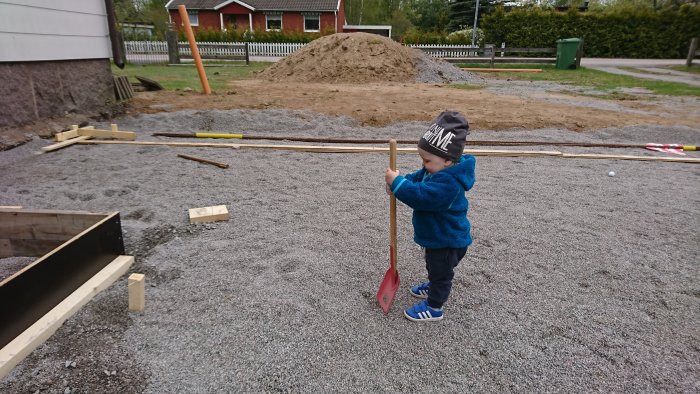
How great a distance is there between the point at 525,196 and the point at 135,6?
5970 cm

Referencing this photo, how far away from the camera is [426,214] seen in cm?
266

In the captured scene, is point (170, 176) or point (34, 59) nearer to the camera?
point (170, 176)

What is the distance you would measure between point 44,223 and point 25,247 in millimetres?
267

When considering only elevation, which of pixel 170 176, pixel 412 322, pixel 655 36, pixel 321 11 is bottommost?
pixel 412 322

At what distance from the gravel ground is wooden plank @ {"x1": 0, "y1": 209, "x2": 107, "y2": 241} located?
524mm

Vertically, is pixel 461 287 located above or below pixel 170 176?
below

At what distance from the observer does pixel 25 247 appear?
3211mm

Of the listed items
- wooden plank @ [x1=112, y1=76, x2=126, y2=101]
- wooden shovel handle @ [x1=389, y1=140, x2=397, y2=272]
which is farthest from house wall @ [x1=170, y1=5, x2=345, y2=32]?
wooden shovel handle @ [x1=389, y1=140, x2=397, y2=272]

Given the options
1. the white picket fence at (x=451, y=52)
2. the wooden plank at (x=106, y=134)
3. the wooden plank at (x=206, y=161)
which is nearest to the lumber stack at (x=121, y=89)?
the wooden plank at (x=106, y=134)

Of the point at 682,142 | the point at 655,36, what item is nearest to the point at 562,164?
the point at 682,142

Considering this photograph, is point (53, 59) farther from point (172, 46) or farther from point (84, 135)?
point (172, 46)

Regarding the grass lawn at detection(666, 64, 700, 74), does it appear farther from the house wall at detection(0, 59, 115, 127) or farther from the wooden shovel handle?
the house wall at detection(0, 59, 115, 127)

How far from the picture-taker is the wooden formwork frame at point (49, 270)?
2.25 m

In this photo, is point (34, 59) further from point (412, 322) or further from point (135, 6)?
point (135, 6)
